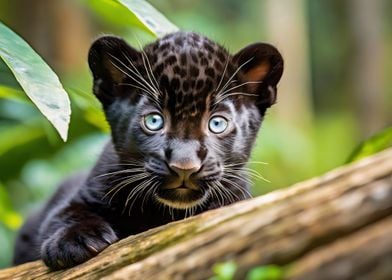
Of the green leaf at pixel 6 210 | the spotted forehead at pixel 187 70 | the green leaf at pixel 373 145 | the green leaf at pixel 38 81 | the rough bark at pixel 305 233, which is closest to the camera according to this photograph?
the rough bark at pixel 305 233

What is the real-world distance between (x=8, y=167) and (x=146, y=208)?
1.54 metres

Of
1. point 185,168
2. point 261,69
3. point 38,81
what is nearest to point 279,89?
point 261,69

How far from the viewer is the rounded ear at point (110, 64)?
277 centimetres

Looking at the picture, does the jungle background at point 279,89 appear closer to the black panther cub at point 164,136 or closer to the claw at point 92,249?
the black panther cub at point 164,136

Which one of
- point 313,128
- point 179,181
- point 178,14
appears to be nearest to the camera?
point 179,181

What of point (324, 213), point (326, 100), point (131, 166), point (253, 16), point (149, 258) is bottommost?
point (324, 213)

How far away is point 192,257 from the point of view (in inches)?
75.4

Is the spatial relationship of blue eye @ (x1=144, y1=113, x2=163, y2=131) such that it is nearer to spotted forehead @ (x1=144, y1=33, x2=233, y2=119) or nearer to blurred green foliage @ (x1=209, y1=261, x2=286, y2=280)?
spotted forehead @ (x1=144, y1=33, x2=233, y2=119)

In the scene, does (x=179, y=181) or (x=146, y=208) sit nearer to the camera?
(x=179, y=181)

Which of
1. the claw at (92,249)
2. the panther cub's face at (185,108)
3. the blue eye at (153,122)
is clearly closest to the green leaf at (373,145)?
the panther cub's face at (185,108)

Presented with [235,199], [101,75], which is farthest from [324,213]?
[101,75]

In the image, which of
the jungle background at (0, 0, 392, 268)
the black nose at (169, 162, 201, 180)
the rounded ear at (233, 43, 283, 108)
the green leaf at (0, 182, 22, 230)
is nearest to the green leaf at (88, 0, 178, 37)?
the jungle background at (0, 0, 392, 268)

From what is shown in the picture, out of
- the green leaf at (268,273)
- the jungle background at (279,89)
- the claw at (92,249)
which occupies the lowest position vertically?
the green leaf at (268,273)

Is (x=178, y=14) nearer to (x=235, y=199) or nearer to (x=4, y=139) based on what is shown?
(x=4, y=139)
